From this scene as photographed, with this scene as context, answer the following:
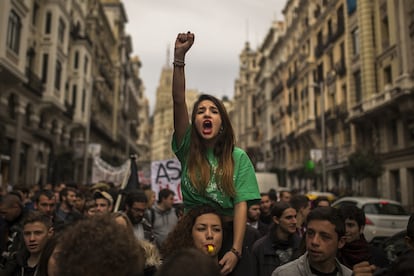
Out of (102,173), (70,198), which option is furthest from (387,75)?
(70,198)

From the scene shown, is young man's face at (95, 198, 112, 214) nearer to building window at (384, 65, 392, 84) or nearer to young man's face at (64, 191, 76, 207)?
young man's face at (64, 191, 76, 207)

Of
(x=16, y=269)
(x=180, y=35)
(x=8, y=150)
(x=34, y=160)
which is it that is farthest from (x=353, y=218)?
(x=34, y=160)

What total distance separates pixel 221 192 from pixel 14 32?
73.9 feet

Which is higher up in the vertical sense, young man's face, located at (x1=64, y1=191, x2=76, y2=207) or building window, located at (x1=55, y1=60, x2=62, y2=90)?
building window, located at (x1=55, y1=60, x2=62, y2=90)

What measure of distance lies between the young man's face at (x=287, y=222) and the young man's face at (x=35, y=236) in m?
2.58

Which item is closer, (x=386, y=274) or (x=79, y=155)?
(x=386, y=274)

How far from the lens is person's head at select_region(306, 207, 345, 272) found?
3.10m

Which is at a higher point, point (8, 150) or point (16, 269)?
point (8, 150)

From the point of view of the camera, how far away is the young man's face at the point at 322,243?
3.10 m

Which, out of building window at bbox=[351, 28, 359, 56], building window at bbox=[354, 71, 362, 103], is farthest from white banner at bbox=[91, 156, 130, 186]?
building window at bbox=[351, 28, 359, 56]

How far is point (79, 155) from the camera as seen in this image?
95.5 ft

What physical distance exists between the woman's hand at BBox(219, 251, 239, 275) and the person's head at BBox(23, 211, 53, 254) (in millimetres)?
2114

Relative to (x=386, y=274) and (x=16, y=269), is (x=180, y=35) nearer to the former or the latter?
(x=386, y=274)

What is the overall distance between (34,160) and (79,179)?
43.8ft
